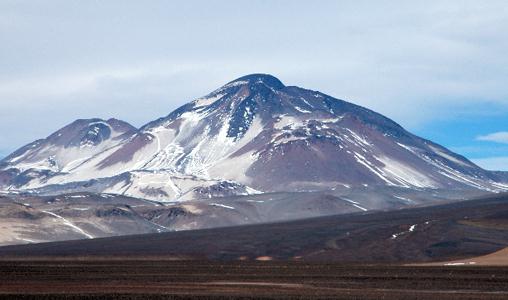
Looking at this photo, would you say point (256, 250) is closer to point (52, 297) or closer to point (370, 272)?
point (370, 272)

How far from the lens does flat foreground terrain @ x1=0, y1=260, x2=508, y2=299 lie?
186 feet

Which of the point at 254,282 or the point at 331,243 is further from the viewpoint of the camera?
the point at 331,243

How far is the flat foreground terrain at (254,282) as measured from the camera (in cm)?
5684

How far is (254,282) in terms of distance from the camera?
68.6m

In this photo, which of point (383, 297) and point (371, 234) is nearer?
point (383, 297)

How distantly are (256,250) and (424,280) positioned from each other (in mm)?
51480

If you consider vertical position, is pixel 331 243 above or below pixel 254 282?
above

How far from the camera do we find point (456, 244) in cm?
10700

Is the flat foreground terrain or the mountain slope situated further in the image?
the mountain slope

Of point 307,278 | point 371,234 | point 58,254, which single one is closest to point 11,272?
point 307,278

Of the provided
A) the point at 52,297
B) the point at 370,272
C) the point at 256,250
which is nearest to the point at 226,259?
the point at 256,250

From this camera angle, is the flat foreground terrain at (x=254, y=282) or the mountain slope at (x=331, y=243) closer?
the flat foreground terrain at (x=254, y=282)

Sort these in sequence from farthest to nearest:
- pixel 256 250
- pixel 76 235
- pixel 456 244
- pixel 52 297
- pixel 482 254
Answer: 1. pixel 76 235
2. pixel 256 250
3. pixel 456 244
4. pixel 482 254
5. pixel 52 297

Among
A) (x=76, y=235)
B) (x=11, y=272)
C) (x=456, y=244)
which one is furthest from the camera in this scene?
(x=76, y=235)
